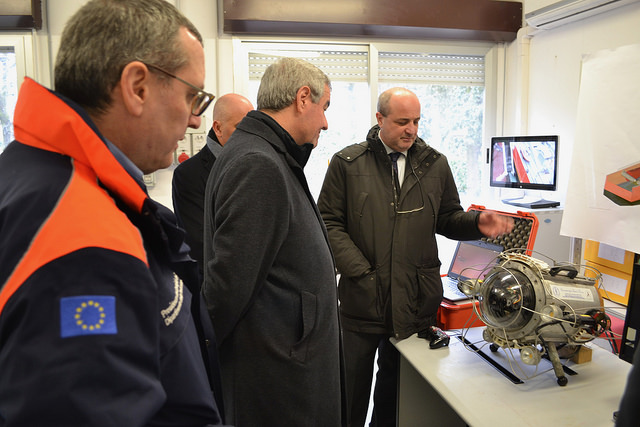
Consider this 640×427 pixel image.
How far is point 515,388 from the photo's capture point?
133 centimetres

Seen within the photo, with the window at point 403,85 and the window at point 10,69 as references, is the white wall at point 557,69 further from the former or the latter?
the window at point 10,69

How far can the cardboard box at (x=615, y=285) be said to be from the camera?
1.83 meters

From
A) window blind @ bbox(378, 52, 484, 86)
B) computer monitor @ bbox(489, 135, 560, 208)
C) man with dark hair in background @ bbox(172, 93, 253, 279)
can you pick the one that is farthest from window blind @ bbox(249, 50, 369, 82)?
man with dark hair in background @ bbox(172, 93, 253, 279)

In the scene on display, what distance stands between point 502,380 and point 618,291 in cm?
87

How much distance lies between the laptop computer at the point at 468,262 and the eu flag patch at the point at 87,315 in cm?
173

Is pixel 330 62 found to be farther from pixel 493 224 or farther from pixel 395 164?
pixel 493 224

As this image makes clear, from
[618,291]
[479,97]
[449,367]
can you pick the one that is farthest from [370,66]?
[449,367]

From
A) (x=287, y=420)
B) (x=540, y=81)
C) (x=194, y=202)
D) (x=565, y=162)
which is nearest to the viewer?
(x=287, y=420)

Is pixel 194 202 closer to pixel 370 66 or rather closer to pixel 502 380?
pixel 502 380

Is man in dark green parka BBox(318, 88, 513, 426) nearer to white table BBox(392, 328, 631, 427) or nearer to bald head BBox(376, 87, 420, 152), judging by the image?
bald head BBox(376, 87, 420, 152)

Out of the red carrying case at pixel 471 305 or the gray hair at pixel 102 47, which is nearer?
the gray hair at pixel 102 47

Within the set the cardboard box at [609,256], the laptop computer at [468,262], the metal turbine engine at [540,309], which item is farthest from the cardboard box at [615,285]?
the metal turbine engine at [540,309]

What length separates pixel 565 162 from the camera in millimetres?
2877

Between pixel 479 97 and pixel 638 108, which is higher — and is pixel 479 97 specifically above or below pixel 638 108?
above
